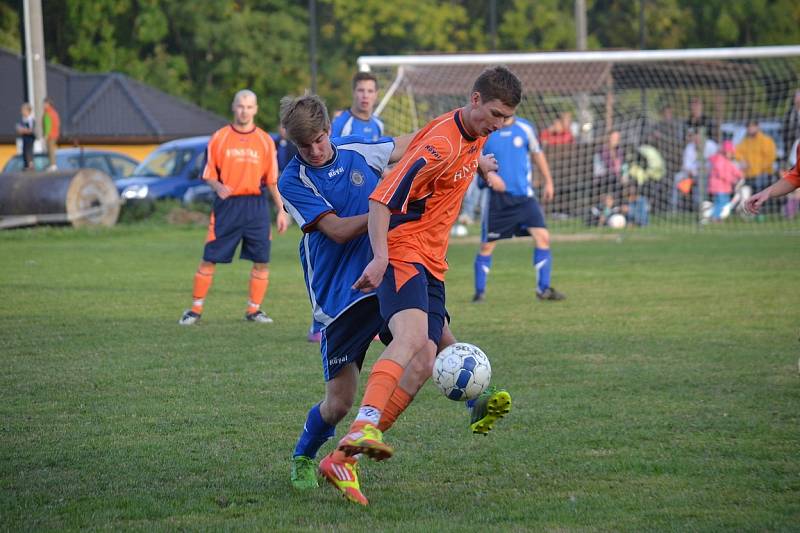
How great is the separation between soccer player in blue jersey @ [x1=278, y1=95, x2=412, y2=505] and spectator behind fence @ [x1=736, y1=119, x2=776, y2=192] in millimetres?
18540

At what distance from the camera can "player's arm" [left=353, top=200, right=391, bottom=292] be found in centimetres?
466

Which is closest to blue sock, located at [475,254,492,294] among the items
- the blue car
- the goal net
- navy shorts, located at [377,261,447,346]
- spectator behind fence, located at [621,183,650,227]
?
navy shorts, located at [377,261,447,346]

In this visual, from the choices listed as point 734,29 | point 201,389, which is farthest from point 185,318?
point 734,29

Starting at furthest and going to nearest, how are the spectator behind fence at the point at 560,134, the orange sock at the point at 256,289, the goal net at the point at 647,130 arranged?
1. the goal net at the point at 647,130
2. the spectator behind fence at the point at 560,134
3. the orange sock at the point at 256,289

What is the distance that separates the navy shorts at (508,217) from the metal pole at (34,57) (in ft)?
43.1

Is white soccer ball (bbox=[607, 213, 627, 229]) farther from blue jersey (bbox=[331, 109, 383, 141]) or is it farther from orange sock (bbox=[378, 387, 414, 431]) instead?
orange sock (bbox=[378, 387, 414, 431])

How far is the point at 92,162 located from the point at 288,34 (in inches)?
675

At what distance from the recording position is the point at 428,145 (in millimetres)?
4918

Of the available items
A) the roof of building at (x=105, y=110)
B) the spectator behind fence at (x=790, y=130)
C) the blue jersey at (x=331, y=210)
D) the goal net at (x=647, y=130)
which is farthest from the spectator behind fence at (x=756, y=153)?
the blue jersey at (x=331, y=210)

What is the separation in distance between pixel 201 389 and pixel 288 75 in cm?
3582

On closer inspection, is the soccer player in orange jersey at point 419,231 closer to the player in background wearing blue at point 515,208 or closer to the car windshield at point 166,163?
the player in background wearing blue at point 515,208

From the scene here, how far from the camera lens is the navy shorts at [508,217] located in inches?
470

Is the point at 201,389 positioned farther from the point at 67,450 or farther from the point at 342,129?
the point at 342,129

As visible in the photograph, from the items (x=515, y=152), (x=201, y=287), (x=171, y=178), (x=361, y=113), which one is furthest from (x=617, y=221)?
(x=201, y=287)
